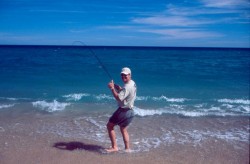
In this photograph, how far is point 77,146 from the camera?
6.14m

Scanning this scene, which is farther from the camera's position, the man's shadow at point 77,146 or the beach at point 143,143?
the man's shadow at point 77,146

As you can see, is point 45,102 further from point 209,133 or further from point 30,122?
point 209,133

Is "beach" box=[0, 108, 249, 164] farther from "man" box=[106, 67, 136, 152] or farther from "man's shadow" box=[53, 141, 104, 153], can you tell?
"man" box=[106, 67, 136, 152]

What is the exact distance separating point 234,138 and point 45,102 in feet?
24.9

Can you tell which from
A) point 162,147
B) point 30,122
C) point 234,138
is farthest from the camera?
point 30,122

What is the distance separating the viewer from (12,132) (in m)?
7.20

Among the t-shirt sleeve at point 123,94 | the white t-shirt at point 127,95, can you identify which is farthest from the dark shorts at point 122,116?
the t-shirt sleeve at point 123,94

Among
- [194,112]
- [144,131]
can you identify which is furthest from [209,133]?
[194,112]

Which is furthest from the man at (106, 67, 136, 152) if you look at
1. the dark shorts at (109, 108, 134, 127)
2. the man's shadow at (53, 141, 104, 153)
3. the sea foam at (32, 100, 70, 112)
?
the sea foam at (32, 100, 70, 112)

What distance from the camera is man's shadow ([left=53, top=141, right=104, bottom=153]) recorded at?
5957mm

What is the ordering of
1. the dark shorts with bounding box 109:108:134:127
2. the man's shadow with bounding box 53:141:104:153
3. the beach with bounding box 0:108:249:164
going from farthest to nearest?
the man's shadow with bounding box 53:141:104:153 < the beach with bounding box 0:108:249:164 < the dark shorts with bounding box 109:108:134:127

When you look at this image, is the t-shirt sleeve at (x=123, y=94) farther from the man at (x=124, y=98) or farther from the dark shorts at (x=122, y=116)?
the dark shorts at (x=122, y=116)

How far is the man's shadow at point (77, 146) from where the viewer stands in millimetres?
5957

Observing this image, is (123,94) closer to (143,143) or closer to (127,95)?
(127,95)
